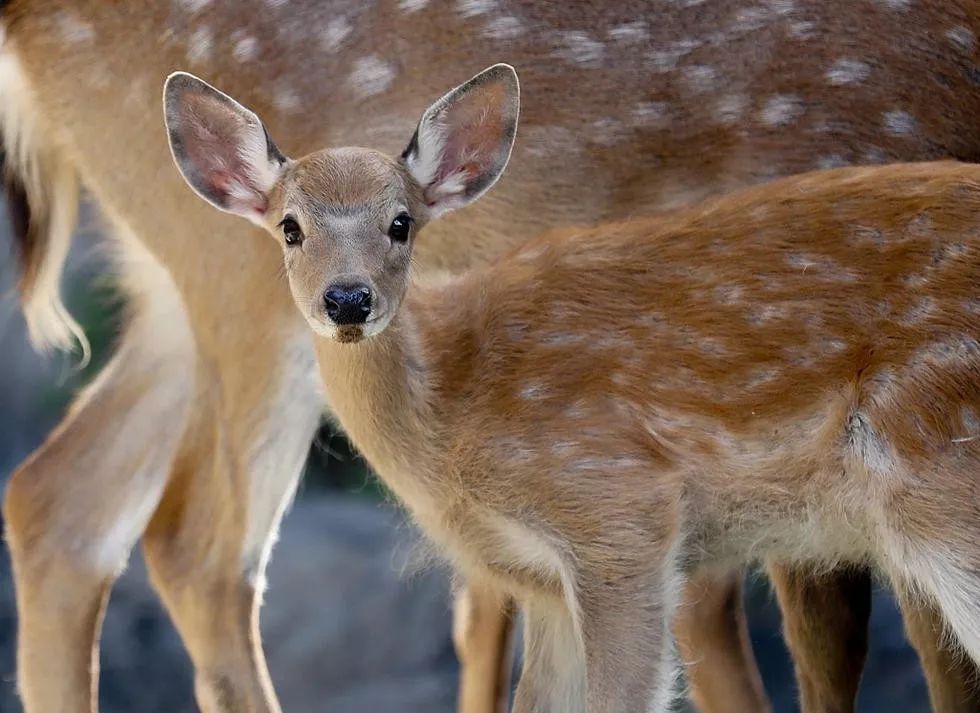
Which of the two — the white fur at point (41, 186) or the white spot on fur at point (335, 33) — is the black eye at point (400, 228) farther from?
the white fur at point (41, 186)

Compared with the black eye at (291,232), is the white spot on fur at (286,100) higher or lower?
lower

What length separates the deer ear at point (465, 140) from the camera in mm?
4062

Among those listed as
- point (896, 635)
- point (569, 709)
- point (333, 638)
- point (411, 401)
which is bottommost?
point (896, 635)

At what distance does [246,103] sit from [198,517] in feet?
3.17

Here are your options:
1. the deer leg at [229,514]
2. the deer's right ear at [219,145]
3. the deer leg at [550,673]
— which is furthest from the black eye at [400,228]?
the deer leg at [229,514]

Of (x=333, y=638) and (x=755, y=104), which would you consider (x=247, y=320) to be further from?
(x=333, y=638)

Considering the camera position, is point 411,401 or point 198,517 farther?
point 198,517

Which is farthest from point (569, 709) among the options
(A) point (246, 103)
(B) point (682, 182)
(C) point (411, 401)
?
(A) point (246, 103)

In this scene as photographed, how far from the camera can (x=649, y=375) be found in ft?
13.6

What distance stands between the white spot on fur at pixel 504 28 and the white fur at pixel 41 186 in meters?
1.07

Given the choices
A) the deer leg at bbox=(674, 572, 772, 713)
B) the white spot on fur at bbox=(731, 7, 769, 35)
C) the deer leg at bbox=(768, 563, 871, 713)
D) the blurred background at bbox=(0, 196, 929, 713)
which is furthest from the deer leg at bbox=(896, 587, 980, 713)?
the blurred background at bbox=(0, 196, 929, 713)

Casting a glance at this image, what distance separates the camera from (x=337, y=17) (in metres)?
4.96

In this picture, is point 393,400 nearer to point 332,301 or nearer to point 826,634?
point 332,301

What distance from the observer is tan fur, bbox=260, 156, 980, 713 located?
396 cm
